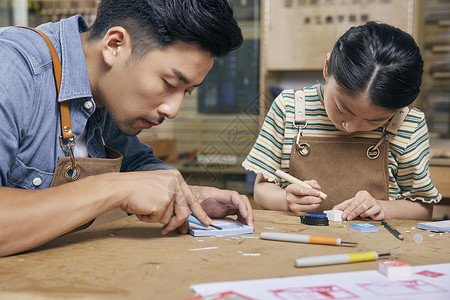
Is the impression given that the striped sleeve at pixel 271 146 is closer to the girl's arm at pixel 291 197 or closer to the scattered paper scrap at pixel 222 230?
the girl's arm at pixel 291 197

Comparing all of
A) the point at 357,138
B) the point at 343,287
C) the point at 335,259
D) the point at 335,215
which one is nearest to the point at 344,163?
the point at 357,138

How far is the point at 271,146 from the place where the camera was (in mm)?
1611

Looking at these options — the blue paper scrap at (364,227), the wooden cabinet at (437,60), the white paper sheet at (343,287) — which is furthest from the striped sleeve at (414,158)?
the wooden cabinet at (437,60)

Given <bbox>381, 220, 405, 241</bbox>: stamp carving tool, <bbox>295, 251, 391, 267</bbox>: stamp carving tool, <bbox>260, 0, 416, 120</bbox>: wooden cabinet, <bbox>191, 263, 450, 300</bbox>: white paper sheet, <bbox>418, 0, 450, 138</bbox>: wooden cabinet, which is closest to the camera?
<bbox>191, 263, 450, 300</bbox>: white paper sheet

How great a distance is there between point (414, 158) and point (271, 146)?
1.48 ft

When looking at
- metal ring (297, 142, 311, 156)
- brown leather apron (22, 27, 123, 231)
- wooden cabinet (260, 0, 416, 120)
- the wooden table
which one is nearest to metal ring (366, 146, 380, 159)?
metal ring (297, 142, 311, 156)

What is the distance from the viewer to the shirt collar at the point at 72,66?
108 centimetres

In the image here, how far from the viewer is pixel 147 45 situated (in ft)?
3.54

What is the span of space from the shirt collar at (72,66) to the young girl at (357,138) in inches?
24.7

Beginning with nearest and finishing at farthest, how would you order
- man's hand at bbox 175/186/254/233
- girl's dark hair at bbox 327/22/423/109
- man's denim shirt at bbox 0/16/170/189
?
man's denim shirt at bbox 0/16/170/189 < man's hand at bbox 175/186/254/233 < girl's dark hair at bbox 327/22/423/109

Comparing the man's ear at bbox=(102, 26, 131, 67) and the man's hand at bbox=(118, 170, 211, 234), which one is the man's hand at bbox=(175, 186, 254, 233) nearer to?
the man's hand at bbox=(118, 170, 211, 234)

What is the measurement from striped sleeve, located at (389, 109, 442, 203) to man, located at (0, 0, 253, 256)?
0.61 metres

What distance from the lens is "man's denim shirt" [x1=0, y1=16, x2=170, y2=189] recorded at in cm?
93

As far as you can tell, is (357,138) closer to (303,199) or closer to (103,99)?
(303,199)
